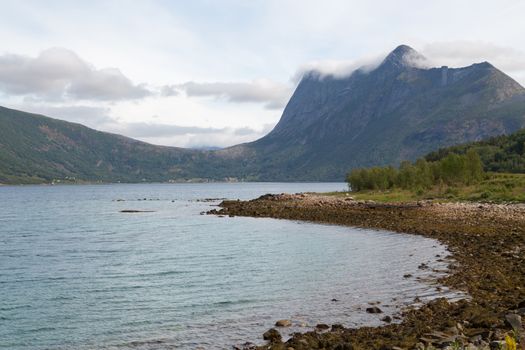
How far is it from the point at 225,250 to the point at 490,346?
108ft

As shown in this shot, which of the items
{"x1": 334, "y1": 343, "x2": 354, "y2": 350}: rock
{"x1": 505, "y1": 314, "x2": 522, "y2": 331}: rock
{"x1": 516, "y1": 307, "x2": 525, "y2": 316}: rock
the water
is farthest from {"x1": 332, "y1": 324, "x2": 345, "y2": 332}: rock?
{"x1": 516, "y1": 307, "x2": 525, "y2": 316}: rock

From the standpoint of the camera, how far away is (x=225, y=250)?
45781 mm

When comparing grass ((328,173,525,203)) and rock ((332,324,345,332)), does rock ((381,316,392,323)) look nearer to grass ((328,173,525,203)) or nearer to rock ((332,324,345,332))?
rock ((332,324,345,332))

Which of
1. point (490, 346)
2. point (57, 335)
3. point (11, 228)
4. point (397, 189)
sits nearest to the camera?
point (490, 346)

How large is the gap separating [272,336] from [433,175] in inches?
4340

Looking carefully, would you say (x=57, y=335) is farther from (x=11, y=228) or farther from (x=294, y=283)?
(x=11, y=228)

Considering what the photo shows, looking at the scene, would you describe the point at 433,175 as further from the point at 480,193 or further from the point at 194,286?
the point at 194,286

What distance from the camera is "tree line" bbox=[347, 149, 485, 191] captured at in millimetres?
112688

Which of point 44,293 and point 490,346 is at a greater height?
point 490,346

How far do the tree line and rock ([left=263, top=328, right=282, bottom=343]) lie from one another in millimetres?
98966

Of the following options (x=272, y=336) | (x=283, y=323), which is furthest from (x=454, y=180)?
(x=272, y=336)

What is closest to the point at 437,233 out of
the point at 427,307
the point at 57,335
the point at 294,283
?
the point at 294,283

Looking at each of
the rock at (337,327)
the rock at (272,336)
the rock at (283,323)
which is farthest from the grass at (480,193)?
the rock at (272,336)

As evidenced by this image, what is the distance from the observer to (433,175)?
121125 millimetres
